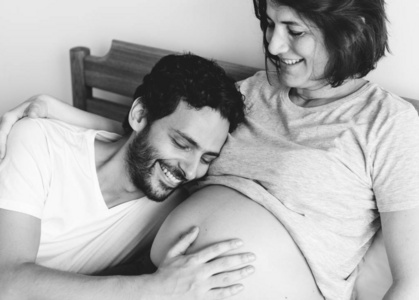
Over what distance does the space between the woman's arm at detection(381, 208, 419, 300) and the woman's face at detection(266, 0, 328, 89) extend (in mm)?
355

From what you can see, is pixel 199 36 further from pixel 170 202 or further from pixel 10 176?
pixel 10 176

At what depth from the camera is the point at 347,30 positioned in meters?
1.17

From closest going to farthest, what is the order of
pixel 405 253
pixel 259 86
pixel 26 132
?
pixel 405 253, pixel 26 132, pixel 259 86

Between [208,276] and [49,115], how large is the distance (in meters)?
0.62

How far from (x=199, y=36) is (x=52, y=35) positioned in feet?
2.26

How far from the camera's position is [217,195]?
51.2 inches

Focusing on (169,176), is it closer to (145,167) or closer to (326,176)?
(145,167)

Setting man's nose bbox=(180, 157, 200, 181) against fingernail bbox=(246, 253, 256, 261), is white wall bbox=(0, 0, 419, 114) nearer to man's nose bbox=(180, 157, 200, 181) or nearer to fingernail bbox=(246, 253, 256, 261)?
man's nose bbox=(180, 157, 200, 181)

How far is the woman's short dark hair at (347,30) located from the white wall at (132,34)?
0.59ft

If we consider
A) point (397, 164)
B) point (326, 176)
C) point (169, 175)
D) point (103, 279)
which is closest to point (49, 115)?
point (169, 175)

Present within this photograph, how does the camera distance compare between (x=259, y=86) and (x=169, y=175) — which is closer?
(x=169, y=175)

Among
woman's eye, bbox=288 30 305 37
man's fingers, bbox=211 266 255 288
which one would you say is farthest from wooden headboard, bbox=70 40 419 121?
man's fingers, bbox=211 266 255 288

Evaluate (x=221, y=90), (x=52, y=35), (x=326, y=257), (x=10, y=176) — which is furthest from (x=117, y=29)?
(x=326, y=257)

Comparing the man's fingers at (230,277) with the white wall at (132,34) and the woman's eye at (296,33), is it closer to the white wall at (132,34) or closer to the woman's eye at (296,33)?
the woman's eye at (296,33)
